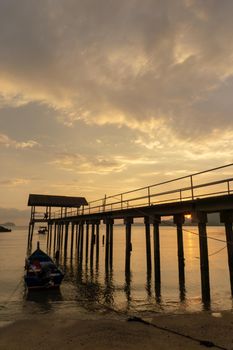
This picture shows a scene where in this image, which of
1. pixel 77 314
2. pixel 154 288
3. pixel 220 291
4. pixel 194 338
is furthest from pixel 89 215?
pixel 194 338

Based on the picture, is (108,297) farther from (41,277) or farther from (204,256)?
(204,256)

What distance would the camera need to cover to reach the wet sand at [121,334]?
1024 cm

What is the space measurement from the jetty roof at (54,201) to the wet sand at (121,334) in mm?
31728

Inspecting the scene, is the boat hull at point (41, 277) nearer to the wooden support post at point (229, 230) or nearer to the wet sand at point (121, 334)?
the wet sand at point (121, 334)

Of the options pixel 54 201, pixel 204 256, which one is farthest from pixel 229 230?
pixel 54 201

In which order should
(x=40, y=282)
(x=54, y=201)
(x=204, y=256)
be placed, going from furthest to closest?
1. (x=54, y=201)
2. (x=40, y=282)
3. (x=204, y=256)

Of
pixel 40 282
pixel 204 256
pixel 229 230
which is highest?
pixel 229 230

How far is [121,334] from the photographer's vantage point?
11.1 m

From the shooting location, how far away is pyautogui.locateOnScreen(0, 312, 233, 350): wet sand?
10.2 metres

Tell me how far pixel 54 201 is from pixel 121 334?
3641 cm

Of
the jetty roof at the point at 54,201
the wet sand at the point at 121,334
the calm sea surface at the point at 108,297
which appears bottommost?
the calm sea surface at the point at 108,297

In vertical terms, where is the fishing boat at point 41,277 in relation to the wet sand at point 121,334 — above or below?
above

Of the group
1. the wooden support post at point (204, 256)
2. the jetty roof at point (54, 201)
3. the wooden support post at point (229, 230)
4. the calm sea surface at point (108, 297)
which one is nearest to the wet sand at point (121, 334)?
the calm sea surface at point (108, 297)

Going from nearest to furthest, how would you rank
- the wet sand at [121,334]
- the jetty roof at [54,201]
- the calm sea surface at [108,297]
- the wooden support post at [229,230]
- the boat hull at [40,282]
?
1. the wet sand at [121,334]
2. the calm sea surface at [108,297]
3. the wooden support post at [229,230]
4. the boat hull at [40,282]
5. the jetty roof at [54,201]
